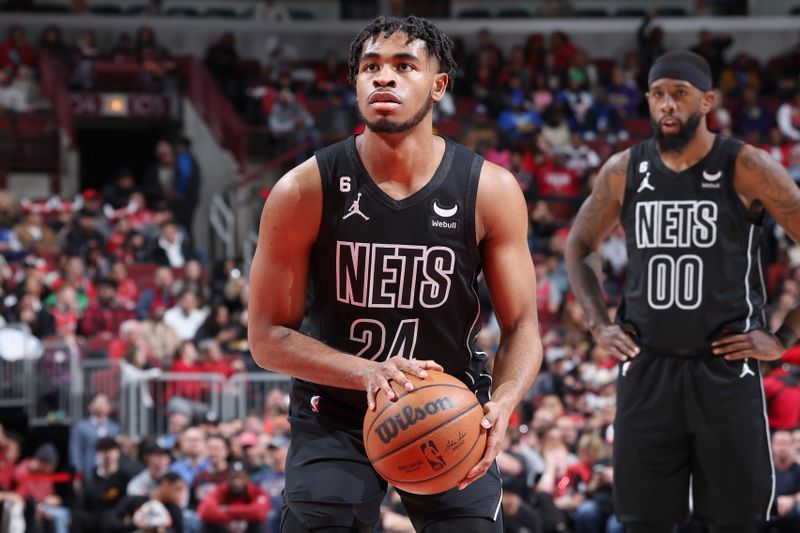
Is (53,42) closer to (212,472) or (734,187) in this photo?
(212,472)

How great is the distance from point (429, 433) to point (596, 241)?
2.66 metres

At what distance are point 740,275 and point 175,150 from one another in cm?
1553

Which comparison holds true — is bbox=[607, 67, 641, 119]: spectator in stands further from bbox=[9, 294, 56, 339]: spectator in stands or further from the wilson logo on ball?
the wilson logo on ball

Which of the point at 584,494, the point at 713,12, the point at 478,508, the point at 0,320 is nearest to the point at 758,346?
the point at 478,508

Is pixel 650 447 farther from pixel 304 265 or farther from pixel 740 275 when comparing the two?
pixel 304 265

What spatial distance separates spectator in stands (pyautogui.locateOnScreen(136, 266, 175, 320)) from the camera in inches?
612

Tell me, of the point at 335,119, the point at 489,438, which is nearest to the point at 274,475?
the point at 489,438

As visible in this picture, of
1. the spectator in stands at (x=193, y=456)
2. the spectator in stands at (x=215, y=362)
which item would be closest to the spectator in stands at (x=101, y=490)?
the spectator in stands at (x=193, y=456)

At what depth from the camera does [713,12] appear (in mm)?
26891

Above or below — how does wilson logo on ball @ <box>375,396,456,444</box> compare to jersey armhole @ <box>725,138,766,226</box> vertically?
below

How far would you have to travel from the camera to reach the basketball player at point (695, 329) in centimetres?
583

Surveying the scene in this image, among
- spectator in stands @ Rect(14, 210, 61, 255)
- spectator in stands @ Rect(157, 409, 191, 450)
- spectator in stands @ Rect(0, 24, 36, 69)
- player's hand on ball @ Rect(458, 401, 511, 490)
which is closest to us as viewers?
player's hand on ball @ Rect(458, 401, 511, 490)

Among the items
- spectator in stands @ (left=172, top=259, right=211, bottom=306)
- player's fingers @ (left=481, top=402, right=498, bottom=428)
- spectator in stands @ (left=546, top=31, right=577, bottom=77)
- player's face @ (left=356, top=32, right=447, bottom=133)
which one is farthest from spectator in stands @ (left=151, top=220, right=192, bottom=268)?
player's fingers @ (left=481, top=402, right=498, bottom=428)

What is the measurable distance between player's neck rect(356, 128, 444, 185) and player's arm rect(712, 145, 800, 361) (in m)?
1.95
